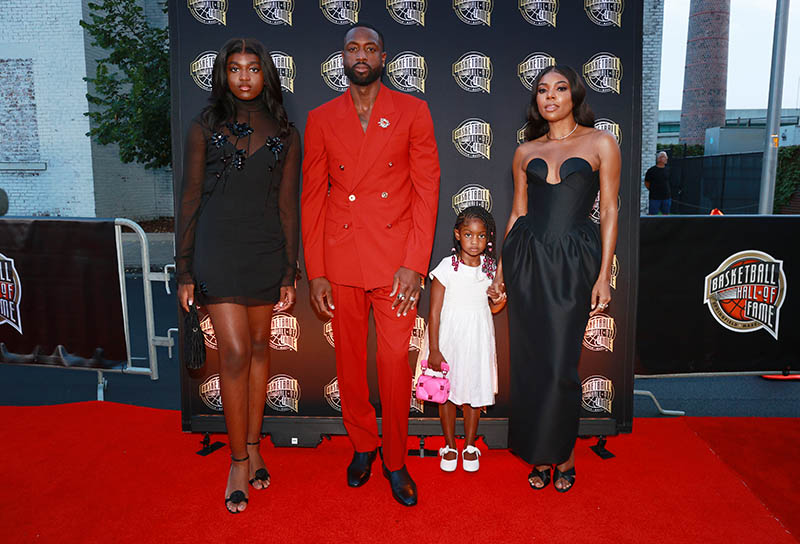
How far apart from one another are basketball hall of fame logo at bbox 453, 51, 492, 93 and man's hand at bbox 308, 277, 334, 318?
1.51m

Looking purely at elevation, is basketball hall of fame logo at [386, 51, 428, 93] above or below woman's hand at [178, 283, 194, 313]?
above

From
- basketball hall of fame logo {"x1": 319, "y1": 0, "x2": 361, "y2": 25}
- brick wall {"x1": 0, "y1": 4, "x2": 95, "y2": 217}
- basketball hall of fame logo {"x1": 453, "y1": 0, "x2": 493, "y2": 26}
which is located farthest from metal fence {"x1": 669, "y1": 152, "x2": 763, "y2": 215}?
brick wall {"x1": 0, "y1": 4, "x2": 95, "y2": 217}

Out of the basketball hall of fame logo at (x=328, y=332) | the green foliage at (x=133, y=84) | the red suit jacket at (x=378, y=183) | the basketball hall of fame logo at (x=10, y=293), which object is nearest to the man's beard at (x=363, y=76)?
the red suit jacket at (x=378, y=183)

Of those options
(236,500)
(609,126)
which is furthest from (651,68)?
(236,500)

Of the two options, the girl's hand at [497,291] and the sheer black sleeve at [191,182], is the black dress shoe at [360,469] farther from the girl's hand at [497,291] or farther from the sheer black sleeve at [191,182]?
the sheer black sleeve at [191,182]

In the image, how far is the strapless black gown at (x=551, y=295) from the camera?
111 inches

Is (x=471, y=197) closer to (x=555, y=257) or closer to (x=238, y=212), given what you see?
(x=555, y=257)

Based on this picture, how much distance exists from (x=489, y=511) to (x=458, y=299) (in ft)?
3.70

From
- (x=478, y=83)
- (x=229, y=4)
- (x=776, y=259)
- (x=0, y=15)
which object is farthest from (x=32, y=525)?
(x=0, y=15)

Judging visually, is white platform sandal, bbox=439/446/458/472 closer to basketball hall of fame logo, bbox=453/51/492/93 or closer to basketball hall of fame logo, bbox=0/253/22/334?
basketball hall of fame logo, bbox=453/51/492/93

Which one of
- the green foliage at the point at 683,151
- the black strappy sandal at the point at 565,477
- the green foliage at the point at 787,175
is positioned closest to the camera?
the black strappy sandal at the point at 565,477

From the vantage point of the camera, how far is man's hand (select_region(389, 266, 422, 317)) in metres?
2.77

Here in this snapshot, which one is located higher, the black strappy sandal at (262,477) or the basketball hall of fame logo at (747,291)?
the basketball hall of fame logo at (747,291)

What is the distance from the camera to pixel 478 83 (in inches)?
132
